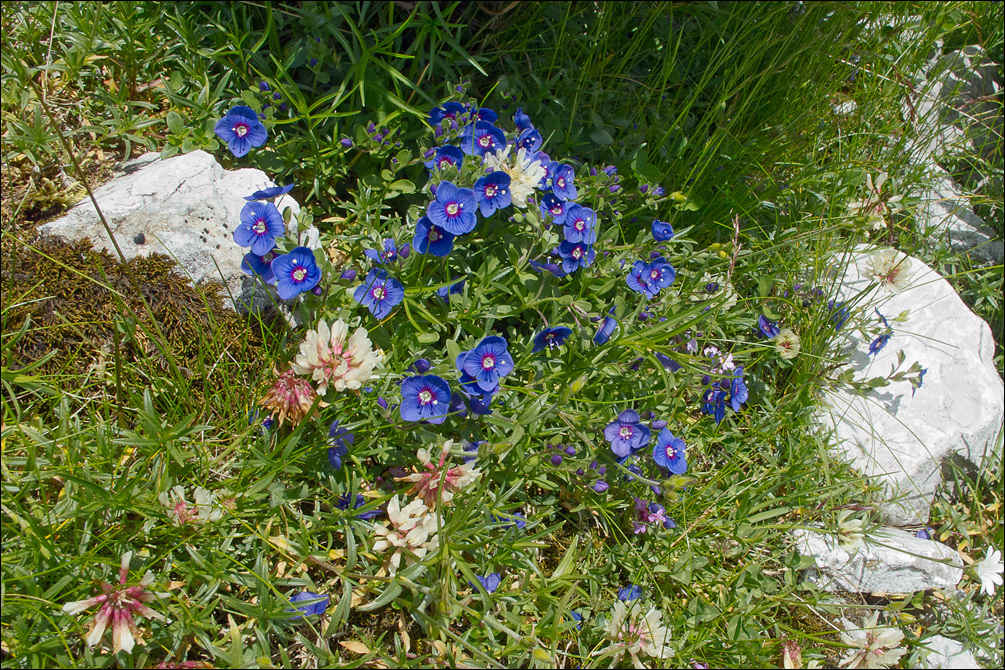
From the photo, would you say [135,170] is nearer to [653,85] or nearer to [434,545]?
[434,545]

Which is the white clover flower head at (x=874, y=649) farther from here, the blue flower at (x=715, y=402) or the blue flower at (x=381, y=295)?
the blue flower at (x=381, y=295)

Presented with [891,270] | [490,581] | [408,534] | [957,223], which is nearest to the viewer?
[408,534]

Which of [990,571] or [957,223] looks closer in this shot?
[990,571]

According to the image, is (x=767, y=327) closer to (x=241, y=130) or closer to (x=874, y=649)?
(x=874, y=649)

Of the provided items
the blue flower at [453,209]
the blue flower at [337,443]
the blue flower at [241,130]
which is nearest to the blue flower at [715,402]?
the blue flower at [453,209]

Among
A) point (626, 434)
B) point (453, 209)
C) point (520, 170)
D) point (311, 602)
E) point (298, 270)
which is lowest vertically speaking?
point (311, 602)

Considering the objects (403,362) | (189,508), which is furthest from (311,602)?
(403,362)

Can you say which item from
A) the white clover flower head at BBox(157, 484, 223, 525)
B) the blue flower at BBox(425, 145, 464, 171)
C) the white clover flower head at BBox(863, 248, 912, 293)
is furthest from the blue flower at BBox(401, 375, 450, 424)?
the white clover flower head at BBox(863, 248, 912, 293)
